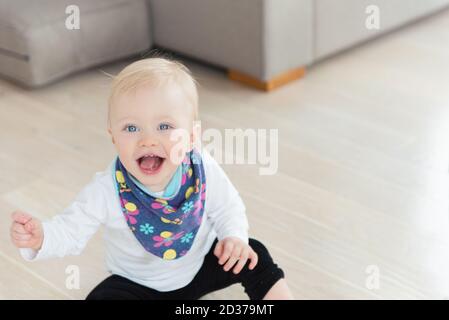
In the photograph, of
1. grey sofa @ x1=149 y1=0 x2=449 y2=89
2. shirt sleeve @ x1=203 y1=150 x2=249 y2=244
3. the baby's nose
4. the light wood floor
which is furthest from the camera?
grey sofa @ x1=149 y1=0 x2=449 y2=89

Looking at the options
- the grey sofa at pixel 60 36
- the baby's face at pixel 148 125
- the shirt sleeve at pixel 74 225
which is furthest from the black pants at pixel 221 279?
the grey sofa at pixel 60 36

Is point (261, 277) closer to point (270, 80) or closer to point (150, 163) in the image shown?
point (150, 163)

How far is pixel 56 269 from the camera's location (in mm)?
1361

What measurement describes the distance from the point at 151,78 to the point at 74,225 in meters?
0.24

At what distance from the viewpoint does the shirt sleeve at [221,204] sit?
114 centimetres

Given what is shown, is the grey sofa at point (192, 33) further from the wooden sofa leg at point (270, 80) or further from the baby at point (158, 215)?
the baby at point (158, 215)

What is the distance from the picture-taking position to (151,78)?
103 centimetres

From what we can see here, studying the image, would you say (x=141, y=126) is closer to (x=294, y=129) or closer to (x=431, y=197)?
(x=431, y=197)

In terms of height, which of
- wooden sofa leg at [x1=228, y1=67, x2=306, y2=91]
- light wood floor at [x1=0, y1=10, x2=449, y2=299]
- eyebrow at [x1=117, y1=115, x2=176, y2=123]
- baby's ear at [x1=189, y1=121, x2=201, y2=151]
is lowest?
light wood floor at [x1=0, y1=10, x2=449, y2=299]

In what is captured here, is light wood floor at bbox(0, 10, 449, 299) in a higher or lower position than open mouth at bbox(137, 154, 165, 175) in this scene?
lower

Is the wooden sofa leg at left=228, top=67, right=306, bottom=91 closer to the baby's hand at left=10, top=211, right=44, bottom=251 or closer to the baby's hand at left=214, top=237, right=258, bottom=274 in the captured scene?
the baby's hand at left=214, top=237, right=258, bottom=274

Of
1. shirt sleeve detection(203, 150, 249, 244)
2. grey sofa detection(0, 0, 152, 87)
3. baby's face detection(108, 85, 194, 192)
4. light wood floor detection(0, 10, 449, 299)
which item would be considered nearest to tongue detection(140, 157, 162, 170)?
baby's face detection(108, 85, 194, 192)

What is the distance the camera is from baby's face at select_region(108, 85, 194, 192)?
1026 mm
